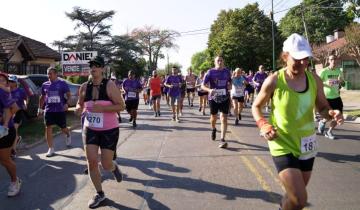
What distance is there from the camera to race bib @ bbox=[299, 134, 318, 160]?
4.24 meters

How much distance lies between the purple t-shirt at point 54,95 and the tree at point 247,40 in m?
45.8

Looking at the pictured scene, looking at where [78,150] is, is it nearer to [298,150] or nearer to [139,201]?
[139,201]

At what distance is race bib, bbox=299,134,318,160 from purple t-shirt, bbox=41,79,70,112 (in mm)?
6693

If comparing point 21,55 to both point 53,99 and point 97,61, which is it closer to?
point 53,99

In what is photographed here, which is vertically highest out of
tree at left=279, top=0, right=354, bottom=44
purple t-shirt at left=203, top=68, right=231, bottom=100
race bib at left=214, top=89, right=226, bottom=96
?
tree at left=279, top=0, right=354, bottom=44

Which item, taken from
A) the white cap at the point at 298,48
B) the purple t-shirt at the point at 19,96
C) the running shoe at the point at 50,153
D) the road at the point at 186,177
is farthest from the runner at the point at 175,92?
the white cap at the point at 298,48

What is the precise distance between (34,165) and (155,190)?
3266 mm

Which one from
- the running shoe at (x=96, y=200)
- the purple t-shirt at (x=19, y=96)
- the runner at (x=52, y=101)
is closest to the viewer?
the running shoe at (x=96, y=200)

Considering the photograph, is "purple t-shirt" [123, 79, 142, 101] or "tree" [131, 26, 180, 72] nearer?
"purple t-shirt" [123, 79, 142, 101]

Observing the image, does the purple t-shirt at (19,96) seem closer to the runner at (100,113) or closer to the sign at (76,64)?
the runner at (100,113)

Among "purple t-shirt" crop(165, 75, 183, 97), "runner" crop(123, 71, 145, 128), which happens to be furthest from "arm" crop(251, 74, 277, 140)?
"purple t-shirt" crop(165, 75, 183, 97)

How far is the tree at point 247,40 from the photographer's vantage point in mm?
55781

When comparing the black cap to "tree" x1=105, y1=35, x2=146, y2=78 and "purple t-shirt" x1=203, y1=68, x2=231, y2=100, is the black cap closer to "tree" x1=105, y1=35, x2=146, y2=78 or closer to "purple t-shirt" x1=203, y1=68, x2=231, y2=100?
"purple t-shirt" x1=203, y1=68, x2=231, y2=100

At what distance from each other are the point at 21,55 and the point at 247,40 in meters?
32.8
